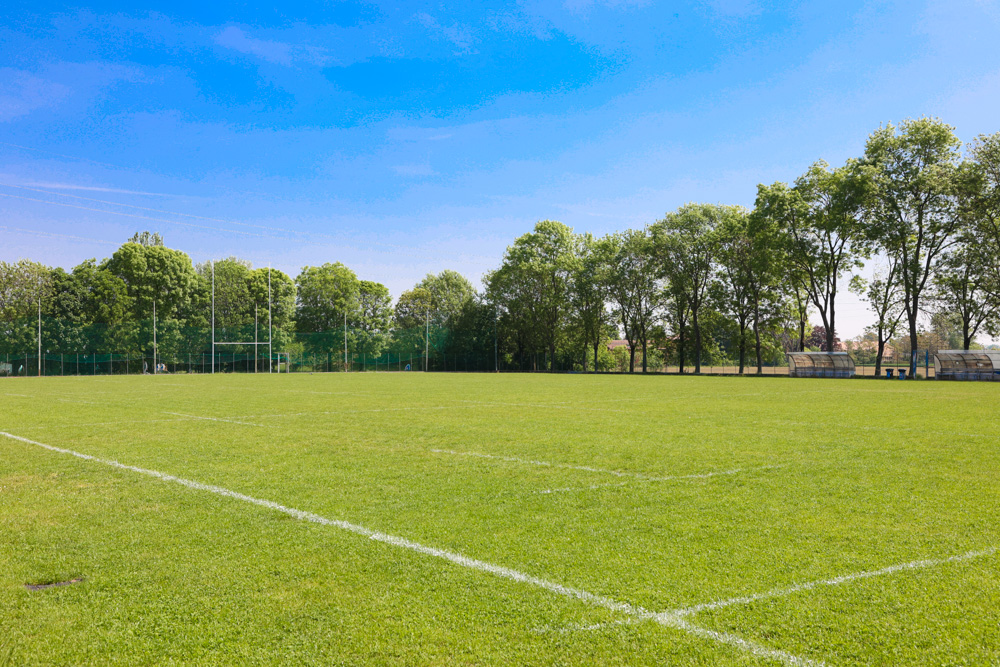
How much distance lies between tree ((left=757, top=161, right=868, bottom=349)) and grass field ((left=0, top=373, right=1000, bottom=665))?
39371 millimetres

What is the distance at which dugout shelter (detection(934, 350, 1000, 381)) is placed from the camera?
127ft

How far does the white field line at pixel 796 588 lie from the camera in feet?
11.1

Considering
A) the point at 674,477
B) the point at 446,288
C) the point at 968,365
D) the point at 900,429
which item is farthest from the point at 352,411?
the point at 446,288

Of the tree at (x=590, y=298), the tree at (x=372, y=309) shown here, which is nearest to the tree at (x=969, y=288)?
the tree at (x=590, y=298)

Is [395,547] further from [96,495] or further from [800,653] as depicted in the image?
[96,495]

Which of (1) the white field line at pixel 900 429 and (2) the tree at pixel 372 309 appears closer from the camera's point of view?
(1) the white field line at pixel 900 429

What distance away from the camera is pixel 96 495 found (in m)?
6.63

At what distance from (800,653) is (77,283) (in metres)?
75.0

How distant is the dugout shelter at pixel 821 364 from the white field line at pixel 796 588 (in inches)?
1666

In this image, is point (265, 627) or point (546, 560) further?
point (546, 560)

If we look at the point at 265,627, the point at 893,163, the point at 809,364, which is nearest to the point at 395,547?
the point at 265,627

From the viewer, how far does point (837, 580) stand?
4.04 meters

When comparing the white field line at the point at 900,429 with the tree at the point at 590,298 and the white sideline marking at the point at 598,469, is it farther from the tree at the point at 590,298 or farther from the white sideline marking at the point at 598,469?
the tree at the point at 590,298

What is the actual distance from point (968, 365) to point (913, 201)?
10625mm
